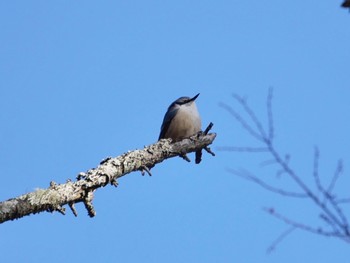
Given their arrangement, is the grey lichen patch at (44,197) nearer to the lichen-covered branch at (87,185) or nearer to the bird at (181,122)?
the lichen-covered branch at (87,185)

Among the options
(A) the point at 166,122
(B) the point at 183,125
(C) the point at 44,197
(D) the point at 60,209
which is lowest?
(D) the point at 60,209

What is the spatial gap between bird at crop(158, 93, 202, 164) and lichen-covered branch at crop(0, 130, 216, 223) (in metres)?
2.16

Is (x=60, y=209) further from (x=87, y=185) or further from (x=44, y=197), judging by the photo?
(x=87, y=185)

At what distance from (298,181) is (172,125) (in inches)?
258

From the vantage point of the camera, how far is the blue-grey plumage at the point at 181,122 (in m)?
8.62

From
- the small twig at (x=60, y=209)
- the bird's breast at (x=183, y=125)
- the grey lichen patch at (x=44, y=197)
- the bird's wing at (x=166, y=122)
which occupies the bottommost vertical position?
the small twig at (x=60, y=209)

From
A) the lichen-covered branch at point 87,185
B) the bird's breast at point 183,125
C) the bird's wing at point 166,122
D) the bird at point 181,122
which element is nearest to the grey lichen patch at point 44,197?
the lichen-covered branch at point 87,185

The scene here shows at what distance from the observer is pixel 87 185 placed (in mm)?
4969

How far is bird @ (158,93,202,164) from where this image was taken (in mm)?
8625

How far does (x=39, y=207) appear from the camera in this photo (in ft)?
15.2

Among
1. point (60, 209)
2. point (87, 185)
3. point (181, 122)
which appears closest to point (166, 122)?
point (181, 122)

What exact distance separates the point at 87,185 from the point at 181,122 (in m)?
3.81

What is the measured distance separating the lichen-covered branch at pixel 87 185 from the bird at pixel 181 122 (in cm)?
216

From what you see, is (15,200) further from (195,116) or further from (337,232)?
(195,116)
